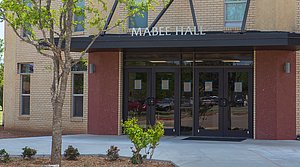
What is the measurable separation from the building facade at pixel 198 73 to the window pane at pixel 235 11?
36 mm

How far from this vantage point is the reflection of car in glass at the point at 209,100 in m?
17.1

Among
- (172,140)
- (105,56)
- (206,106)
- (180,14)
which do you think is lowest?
(172,140)

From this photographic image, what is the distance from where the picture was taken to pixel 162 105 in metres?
17.7

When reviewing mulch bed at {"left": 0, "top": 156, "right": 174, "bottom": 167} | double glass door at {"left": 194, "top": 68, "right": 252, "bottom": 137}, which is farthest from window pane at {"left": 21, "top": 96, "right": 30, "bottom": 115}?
mulch bed at {"left": 0, "top": 156, "right": 174, "bottom": 167}

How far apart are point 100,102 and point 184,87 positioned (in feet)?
10.5

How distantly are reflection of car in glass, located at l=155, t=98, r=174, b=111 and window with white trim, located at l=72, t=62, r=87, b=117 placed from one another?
3656 millimetres

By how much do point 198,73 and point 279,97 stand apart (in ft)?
9.73

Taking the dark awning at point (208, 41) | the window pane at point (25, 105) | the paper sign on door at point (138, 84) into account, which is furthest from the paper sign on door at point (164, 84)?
the window pane at point (25, 105)

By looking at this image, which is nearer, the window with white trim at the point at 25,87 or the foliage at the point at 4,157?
the foliage at the point at 4,157

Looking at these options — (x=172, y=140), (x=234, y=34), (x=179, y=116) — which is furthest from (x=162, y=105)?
(x=234, y=34)

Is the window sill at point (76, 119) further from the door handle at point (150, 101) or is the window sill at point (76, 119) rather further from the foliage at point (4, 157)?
the foliage at point (4, 157)

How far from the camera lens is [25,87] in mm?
21703

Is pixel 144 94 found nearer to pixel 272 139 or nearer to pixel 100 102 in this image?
pixel 100 102

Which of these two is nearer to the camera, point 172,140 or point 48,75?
point 172,140
